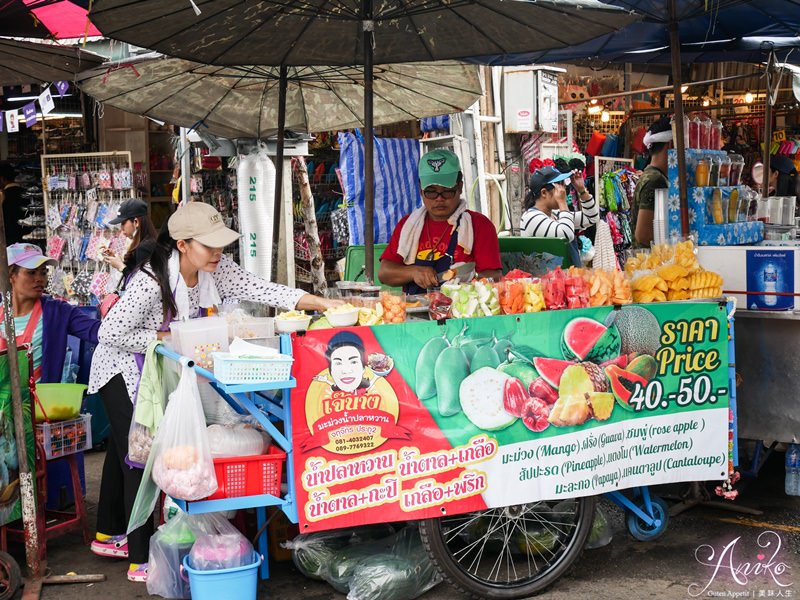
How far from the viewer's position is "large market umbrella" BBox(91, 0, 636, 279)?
4520 mm

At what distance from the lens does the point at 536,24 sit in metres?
4.86

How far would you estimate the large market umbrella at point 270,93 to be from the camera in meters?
6.33

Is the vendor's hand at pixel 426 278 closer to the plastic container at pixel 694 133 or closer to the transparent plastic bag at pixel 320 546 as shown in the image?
the transparent plastic bag at pixel 320 546

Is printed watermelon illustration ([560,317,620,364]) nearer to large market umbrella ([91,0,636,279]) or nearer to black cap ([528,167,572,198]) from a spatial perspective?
large market umbrella ([91,0,636,279])

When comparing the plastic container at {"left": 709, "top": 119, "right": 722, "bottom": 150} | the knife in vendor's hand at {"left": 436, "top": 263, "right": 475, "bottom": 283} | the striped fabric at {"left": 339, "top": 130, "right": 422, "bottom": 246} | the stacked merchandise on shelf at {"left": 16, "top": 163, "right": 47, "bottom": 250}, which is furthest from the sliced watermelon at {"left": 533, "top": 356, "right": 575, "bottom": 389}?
the stacked merchandise on shelf at {"left": 16, "top": 163, "right": 47, "bottom": 250}

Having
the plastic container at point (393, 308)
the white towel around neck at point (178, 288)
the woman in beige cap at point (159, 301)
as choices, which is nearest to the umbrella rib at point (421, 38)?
the woman in beige cap at point (159, 301)

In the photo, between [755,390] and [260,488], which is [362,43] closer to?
[260,488]

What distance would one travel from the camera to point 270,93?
23.1 ft

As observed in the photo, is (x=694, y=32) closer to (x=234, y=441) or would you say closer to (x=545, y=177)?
A: (x=545, y=177)

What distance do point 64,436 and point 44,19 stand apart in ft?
7.82

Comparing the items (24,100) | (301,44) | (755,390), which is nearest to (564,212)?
(755,390)

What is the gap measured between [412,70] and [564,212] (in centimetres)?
164

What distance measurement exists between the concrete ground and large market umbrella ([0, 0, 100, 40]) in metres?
2.88

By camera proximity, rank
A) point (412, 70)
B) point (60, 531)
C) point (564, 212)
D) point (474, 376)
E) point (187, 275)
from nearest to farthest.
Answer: point (474, 376)
point (187, 275)
point (60, 531)
point (412, 70)
point (564, 212)
